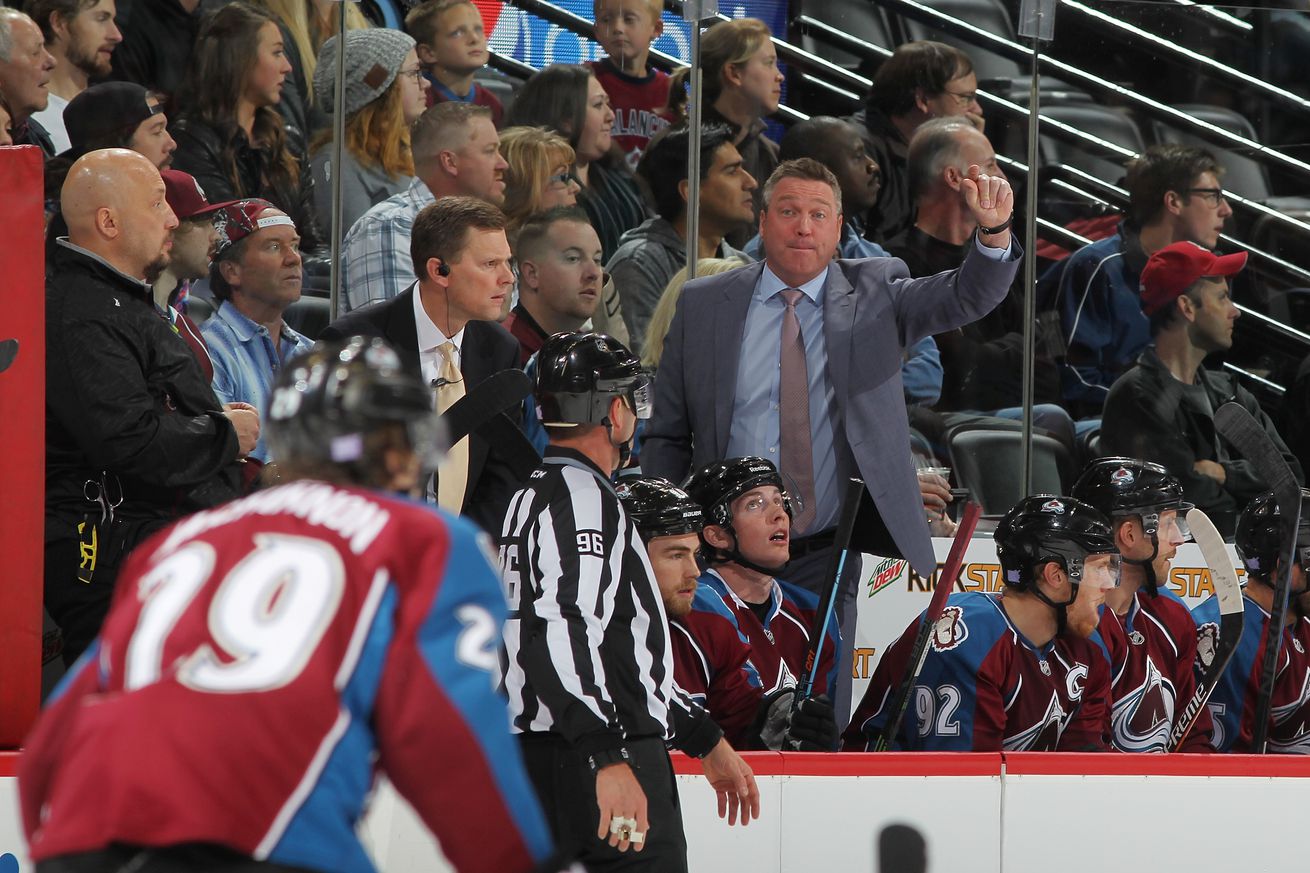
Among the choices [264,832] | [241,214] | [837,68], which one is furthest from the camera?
[837,68]

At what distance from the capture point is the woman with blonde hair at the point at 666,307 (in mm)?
4883

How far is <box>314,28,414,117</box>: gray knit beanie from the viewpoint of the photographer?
15.6ft

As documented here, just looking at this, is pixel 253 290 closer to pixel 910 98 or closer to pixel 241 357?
pixel 241 357

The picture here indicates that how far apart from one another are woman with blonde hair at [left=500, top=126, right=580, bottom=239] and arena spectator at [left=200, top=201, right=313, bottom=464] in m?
0.73

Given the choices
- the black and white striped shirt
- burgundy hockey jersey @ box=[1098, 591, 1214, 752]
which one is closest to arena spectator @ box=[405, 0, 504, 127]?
the black and white striped shirt

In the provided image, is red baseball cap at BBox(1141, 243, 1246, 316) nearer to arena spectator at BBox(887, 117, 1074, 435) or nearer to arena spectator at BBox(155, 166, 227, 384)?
arena spectator at BBox(887, 117, 1074, 435)

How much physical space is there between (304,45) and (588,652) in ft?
8.00

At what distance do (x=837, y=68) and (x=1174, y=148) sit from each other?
1098 mm

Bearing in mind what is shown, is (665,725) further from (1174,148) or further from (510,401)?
(1174,148)

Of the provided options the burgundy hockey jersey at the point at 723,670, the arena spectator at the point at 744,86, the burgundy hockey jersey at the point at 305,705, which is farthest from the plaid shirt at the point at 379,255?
the burgundy hockey jersey at the point at 305,705

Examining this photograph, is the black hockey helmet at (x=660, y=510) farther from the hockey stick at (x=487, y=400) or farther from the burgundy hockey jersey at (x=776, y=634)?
the hockey stick at (x=487, y=400)

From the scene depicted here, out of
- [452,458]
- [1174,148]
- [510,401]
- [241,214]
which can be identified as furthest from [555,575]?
[1174,148]

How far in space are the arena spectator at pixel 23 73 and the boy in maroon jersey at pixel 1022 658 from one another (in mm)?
2496

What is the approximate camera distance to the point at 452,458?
12.9ft
